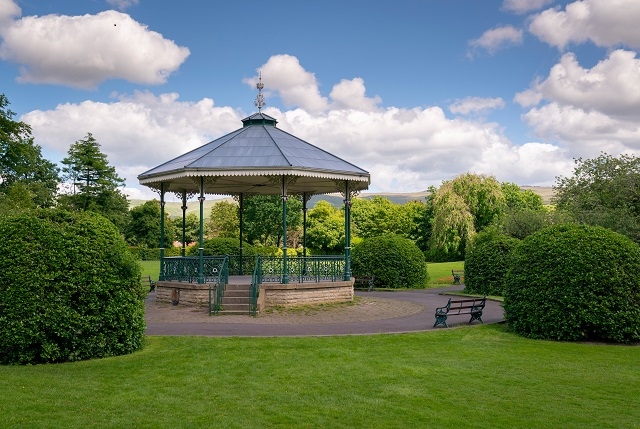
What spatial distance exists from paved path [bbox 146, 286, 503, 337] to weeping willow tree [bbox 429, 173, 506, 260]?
30802 millimetres

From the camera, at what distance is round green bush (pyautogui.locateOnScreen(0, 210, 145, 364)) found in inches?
419

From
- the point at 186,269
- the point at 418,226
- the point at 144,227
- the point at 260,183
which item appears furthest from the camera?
the point at 144,227

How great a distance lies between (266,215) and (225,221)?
12885 millimetres

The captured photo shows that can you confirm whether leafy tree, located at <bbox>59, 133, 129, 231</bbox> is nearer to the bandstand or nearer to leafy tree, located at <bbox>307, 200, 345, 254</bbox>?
leafy tree, located at <bbox>307, 200, 345, 254</bbox>

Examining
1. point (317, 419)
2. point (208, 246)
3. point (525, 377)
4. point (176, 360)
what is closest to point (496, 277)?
point (208, 246)

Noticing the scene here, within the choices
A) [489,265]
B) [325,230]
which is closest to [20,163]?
[325,230]

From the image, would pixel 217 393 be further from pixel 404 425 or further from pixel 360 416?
pixel 404 425

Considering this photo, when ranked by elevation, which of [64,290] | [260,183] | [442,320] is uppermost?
[260,183]

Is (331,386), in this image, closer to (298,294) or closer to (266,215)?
(298,294)

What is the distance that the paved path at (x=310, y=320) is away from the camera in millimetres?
14461

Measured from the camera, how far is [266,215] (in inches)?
2266

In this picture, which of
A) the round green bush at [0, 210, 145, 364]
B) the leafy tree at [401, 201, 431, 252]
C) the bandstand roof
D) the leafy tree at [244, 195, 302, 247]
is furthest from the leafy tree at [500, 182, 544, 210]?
the round green bush at [0, 210, 145, 364]

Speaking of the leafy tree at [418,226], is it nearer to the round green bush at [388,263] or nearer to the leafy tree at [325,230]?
the leafy tree at [325,230]

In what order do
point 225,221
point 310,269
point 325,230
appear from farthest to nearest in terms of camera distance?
point 225,221, point 325,230, point 310,269
